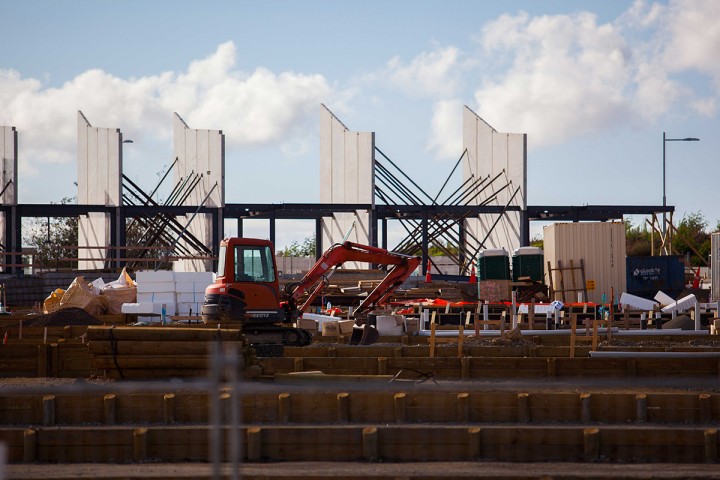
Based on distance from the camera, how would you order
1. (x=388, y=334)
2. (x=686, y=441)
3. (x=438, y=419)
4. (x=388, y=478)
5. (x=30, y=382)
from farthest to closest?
(x=388, y=334), (x=30, y=382), (x=438, y=419), (x=686, y=441), (x=388, y=478)

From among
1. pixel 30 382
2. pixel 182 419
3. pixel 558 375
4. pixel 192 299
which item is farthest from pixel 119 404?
pixel 192 299

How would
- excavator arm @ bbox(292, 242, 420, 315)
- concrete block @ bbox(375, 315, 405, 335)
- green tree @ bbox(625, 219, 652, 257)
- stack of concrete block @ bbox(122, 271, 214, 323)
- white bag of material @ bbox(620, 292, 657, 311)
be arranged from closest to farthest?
excavator arm @ bbox(292, 242, 420, 315), concrete block @ bbox(375, 315, 405, 335), stack of concrete block @ bbox(122, 271, 214, 323), white bag of material @ bbox(620, 292, 657, 311), green tree @ bbox(625, 219, 652, 257)

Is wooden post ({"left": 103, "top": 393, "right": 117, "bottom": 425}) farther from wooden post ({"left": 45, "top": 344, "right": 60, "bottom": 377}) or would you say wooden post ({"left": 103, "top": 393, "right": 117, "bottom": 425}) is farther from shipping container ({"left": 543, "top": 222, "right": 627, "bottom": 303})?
shipping container ({"left": 543, "top": 222, "right": 627, "bottom": 303})

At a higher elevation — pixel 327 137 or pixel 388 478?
pixel 327 137

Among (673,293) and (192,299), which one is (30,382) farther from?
(673,293)

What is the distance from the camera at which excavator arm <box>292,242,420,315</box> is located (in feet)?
78.9

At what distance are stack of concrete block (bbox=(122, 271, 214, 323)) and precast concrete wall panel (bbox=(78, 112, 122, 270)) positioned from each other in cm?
1284

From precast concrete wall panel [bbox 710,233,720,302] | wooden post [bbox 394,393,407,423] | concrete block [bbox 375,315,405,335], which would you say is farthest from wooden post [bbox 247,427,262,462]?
precast concrete wall panel [bbox 710,233,720,302]

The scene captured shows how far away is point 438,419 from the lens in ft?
46.8

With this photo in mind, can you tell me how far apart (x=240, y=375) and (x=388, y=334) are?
10.5 meters

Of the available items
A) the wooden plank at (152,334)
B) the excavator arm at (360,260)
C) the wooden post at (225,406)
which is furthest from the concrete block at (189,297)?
the wooden post at (225,406)

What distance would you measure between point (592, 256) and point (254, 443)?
25478 mm

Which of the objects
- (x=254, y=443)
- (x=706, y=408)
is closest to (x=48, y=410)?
(x=254, y=443)

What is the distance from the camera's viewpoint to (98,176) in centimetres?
→ 4350
